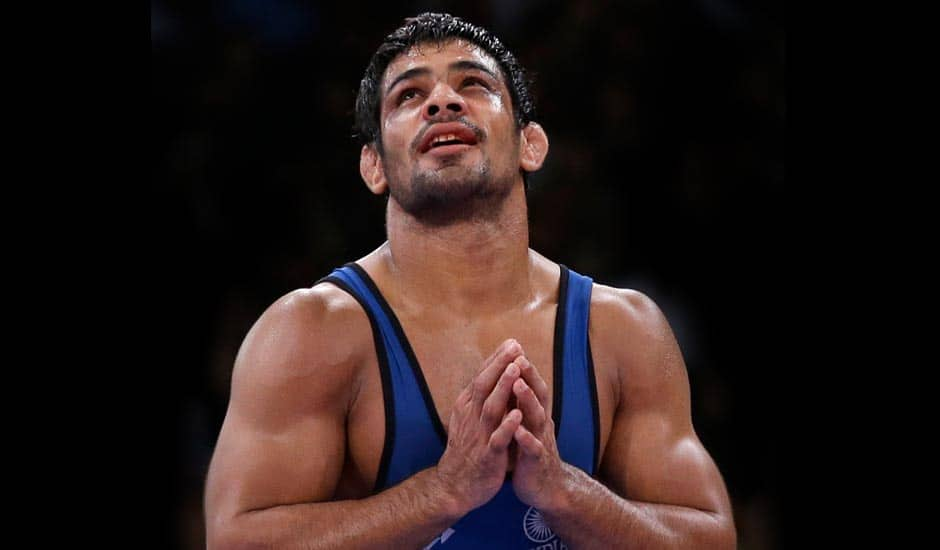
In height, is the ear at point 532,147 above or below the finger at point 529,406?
above

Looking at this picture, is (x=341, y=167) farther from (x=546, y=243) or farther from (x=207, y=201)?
(x=546, y=243)

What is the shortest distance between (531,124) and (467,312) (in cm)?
49

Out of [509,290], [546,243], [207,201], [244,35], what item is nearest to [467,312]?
[509,290]

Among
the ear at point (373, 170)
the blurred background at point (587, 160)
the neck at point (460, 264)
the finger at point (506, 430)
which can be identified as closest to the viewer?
the finger at point (506, 430)

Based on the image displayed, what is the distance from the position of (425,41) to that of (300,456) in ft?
3.02

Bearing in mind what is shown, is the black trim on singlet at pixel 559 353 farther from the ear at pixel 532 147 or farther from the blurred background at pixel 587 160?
the blurred background at pixel 587 160

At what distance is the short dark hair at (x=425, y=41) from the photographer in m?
2.25

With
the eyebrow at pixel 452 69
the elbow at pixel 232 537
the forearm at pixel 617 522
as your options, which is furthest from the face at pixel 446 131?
the elbow at pixel 232 537

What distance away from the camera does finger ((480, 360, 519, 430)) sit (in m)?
1.80

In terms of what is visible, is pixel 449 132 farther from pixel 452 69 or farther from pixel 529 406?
pixel 529 406

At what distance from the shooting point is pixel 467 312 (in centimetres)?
212

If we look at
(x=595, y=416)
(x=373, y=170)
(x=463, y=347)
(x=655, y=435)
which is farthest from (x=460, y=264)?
(x=655, y=435)

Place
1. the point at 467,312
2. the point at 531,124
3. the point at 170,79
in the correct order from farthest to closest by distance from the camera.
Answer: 1. the point at 170,79
2. the point at 531,124
3. the point at 467,312

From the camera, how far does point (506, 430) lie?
1.79m
